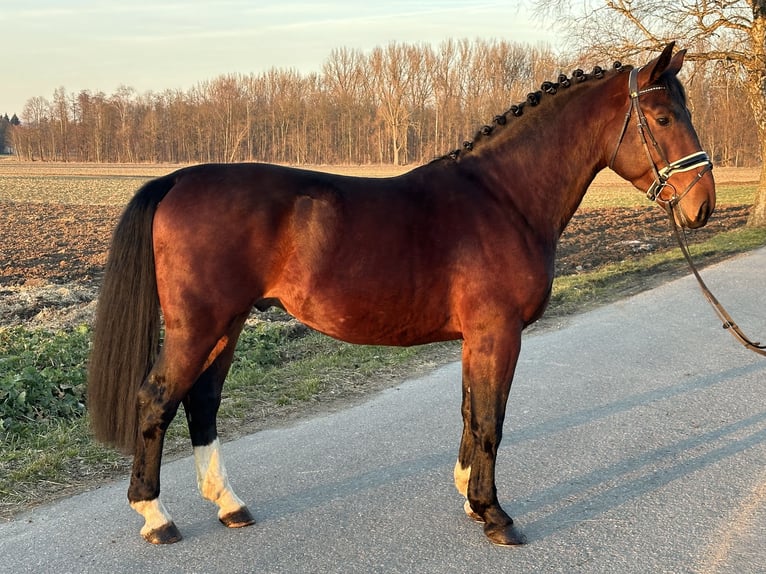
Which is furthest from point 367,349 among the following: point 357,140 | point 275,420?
point 357,140

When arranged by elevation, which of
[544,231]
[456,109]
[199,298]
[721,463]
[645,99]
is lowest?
[721,463]

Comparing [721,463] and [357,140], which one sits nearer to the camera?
[721,463]

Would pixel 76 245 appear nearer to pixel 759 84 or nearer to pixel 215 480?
pixel 215 480

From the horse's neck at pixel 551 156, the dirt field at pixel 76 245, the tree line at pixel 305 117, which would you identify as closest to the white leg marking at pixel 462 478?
the horse's neck at pixel 551 156

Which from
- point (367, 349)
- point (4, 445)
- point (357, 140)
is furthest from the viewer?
point (357, 140)

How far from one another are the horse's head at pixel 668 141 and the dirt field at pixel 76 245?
633 centimetres

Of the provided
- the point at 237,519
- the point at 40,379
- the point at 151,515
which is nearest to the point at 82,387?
the point at 40,379

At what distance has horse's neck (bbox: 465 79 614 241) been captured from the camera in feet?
11.1

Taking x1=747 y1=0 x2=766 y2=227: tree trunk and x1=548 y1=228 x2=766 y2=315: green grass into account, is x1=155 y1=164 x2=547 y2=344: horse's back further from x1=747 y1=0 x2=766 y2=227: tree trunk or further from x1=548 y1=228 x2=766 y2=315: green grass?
x1=747 y1=0 x2=766 y2=227: tree trunk

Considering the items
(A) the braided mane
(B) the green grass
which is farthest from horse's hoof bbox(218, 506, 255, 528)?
(B) the green grass

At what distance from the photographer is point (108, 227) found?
18.3 metres

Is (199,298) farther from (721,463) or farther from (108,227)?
(108,227)

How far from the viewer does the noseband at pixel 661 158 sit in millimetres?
3197

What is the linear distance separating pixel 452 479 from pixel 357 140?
7566 cm
